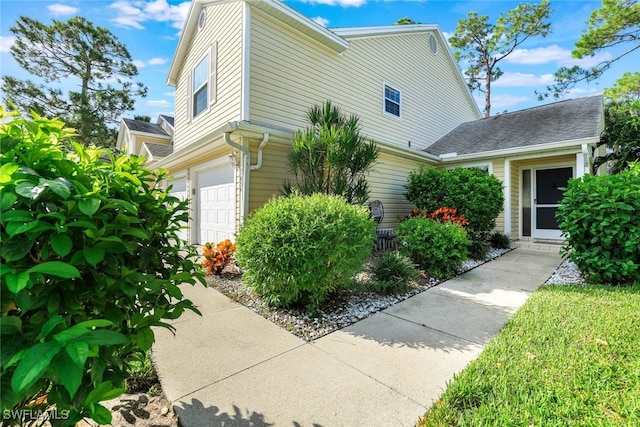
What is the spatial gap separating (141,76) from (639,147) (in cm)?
2494

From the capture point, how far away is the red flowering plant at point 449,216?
6908 mm

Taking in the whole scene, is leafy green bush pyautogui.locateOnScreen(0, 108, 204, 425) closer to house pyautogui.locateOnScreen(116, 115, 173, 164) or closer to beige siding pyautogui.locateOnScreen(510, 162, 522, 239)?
beige siding pyautogui.locateOnScreen(510, 162, 522, 239)

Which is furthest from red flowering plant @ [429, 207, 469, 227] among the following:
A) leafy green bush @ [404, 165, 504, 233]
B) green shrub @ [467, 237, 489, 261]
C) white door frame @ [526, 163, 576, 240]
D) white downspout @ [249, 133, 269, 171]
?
white downspout @ [249, 133, 269, 171]

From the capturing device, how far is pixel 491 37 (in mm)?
18766

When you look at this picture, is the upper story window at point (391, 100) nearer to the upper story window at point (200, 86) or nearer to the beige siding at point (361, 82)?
the beige siding at point (361, 82)

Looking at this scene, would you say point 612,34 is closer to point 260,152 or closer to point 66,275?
point 260,152

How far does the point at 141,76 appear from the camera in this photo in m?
18.9

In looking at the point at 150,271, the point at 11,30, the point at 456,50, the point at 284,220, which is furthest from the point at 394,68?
the point at 11,30

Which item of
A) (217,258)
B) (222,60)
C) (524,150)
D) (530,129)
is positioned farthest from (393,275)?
(530,129)

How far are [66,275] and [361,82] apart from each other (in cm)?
973

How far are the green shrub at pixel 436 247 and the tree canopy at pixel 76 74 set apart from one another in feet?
57.6

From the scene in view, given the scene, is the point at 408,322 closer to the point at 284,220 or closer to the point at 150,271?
the point at 284,220

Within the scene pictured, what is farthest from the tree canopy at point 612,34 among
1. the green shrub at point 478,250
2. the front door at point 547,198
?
the green shrub at point 478,250

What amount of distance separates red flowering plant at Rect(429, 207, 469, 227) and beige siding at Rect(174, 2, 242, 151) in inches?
213
